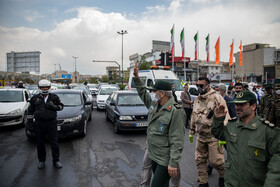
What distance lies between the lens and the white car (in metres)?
7.50

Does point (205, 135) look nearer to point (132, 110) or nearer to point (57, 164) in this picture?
point (57, 164)

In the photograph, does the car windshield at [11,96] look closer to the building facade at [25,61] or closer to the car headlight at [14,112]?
the car headlight at [14,112]

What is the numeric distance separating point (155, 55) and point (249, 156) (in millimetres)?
93991

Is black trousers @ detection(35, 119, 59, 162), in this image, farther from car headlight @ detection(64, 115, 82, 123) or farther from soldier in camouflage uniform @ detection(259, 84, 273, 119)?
soldier in camouflage uniform @ detection(259, 84, 273, 119)

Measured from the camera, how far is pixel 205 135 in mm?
3512

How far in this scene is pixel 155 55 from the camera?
307ft

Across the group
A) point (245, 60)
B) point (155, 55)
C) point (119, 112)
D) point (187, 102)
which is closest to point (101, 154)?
point (119, 112)

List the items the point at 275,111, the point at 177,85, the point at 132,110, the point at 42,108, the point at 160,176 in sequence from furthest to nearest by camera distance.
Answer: the point at 177,85, the point at 132,110, the point at 275,111, the point at 42,108, the point at 160,176

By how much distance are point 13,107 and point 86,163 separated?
528 cm

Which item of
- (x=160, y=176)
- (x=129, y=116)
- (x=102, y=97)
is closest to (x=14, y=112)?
(x=129, y=116)

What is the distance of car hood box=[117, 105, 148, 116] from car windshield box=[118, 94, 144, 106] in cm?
37

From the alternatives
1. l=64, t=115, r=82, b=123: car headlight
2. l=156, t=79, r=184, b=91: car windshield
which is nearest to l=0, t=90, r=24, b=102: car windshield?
l=64, t=115, r=82, b=123: car headlight

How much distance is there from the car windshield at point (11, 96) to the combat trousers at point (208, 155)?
8363 mm

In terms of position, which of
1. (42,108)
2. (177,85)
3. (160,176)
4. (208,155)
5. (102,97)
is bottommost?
(208,155)
